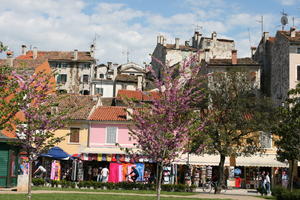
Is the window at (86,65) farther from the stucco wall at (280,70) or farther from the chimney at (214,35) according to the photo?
the stucco wall at (280,70)

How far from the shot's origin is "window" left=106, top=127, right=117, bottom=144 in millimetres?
45031

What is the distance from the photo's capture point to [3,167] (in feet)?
96.7

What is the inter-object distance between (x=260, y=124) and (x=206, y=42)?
140 feet

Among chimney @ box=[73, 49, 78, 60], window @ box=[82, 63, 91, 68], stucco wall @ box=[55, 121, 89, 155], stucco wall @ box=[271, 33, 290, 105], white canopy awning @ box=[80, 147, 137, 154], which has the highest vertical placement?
chimney @ box=[73, 49, 78, 60]

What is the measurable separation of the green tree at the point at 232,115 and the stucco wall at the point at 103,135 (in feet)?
38.9

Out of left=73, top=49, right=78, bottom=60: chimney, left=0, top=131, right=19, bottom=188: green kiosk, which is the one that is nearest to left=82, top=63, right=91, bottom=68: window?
left=73, top=49, right=78, bottom=60: chimney

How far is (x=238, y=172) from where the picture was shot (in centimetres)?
4428

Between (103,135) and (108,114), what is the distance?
2458 mm

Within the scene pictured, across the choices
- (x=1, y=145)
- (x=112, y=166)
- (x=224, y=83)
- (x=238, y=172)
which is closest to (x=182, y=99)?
(x=1, y=145)

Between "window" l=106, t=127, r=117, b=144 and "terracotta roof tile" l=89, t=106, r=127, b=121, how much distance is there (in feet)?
3.19

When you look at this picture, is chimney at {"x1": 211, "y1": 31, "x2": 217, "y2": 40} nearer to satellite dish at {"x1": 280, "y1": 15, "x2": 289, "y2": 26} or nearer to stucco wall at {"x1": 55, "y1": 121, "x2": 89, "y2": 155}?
satellite dish at {"x1": 280, "y1": 15, "x2": 289, "y2": 26}

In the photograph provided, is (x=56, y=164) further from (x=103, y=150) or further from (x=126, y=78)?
(x=126, y=78)

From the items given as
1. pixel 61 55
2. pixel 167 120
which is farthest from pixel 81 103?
pixel 167 120

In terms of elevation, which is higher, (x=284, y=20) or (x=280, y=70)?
(x=284, y=20)
